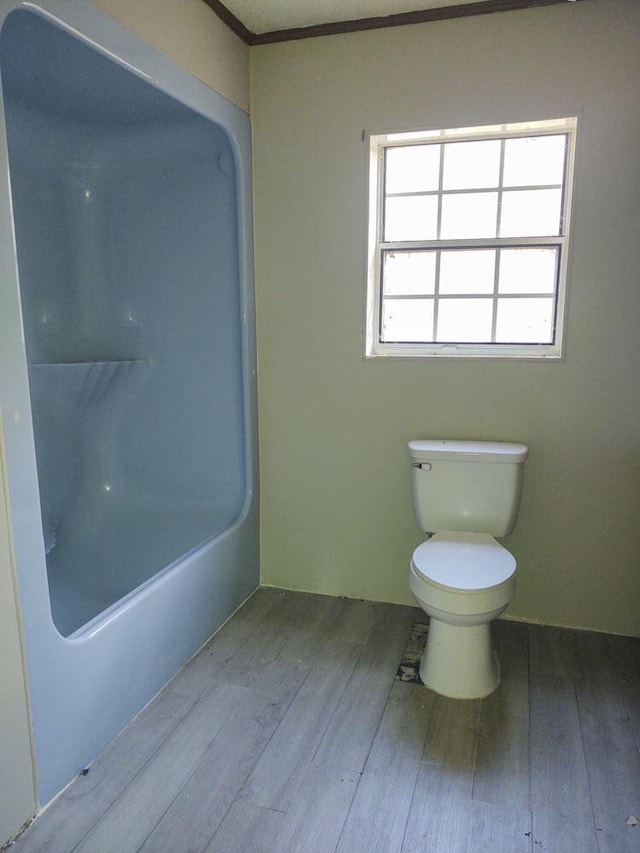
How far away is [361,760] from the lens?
60.5 inches

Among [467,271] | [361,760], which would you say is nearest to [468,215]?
[467,271]

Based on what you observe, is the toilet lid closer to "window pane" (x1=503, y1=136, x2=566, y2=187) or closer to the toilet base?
the toilet base

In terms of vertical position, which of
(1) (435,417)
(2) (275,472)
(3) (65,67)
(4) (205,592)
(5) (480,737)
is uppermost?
(3) (65,67)

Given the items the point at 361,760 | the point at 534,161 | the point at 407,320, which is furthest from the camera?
the point at 407,320

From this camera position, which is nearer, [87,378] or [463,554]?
[463,554]

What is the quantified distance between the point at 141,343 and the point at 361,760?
184 centimetres

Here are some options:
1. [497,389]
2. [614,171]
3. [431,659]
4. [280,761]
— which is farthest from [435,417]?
[280,761]

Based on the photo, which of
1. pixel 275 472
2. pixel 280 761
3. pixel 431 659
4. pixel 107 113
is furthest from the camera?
pixel 275 472

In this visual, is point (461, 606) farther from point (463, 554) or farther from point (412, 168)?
point (412, 168)

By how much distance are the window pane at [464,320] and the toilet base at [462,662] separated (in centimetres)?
109

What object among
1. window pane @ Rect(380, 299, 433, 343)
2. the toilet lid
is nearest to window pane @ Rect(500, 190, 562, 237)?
window pane @ Rect(380, 299, 433, 343)

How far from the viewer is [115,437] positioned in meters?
2.54

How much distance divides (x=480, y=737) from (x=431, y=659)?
289 millimetres

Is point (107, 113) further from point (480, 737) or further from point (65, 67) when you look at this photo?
point (480, 737)
